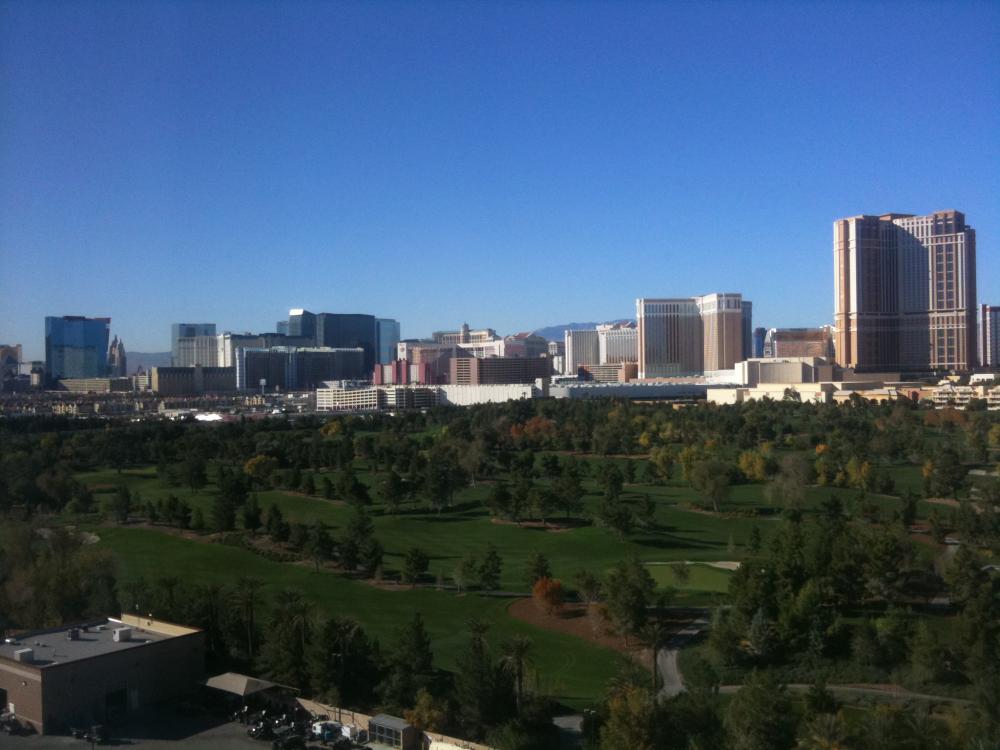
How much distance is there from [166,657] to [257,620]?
1.46 meters

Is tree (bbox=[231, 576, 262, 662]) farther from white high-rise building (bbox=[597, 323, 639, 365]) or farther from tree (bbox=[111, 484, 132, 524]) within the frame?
white high-rise building (bbox=[597, 323, 639, 365])

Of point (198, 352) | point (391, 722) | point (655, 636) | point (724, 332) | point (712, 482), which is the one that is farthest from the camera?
point (724, 332)

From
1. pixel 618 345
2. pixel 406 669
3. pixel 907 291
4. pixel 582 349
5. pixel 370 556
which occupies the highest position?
pixel 907 291

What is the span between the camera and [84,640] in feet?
22.7

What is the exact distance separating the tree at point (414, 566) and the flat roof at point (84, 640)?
3.11 m

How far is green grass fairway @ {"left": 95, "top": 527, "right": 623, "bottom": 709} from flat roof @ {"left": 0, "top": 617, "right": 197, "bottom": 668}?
163cm

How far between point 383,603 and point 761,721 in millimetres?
4750

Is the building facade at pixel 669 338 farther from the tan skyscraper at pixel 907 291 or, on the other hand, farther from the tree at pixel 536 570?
the tree at pixel 536 570

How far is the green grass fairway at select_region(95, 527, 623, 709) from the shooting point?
750 cm

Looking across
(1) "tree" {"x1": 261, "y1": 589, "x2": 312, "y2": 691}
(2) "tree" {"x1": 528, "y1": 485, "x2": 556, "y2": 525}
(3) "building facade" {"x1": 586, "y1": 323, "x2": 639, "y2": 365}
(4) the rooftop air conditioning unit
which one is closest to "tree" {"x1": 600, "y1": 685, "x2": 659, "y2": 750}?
(1) "tree" {"x1": 261, "y1": 589, "x2": 312, "y2": 691}

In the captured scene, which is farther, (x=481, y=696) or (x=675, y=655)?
(x=675, y=655)

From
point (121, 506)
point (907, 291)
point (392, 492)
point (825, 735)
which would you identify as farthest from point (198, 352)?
point (825, 735)

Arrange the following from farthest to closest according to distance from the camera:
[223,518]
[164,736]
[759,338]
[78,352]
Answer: [759,338] → [78,352] → [223,518] → [164,736]

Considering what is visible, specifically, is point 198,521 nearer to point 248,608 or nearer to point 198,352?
point 248,608
